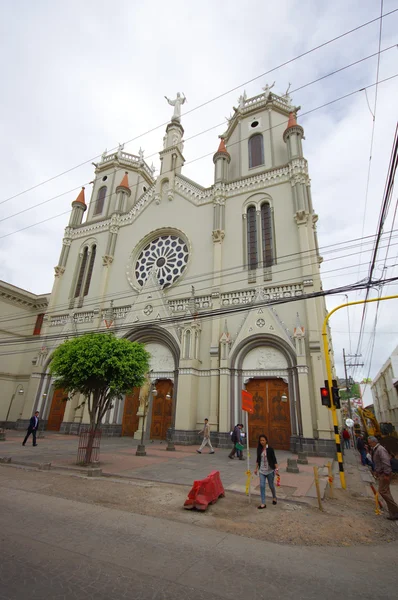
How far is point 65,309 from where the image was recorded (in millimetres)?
27203

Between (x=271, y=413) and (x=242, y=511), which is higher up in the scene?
(x=271, y=413)

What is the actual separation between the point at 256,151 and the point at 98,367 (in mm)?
22309

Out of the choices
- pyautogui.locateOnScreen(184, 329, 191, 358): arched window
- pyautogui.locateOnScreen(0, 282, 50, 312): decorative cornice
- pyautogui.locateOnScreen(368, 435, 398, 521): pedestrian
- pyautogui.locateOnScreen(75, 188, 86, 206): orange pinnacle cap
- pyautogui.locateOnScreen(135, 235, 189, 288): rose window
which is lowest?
pyautogui.locateOnScreen(368, 435, 398, 521): pedestrian

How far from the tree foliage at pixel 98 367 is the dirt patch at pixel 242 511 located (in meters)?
3.28

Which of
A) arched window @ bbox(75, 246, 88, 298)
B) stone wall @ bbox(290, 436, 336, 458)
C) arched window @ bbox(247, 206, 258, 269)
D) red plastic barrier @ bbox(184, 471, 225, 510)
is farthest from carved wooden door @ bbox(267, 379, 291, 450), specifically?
arched window @ bbox(75, 246, 88, 298)

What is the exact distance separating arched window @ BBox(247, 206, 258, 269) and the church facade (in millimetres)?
100

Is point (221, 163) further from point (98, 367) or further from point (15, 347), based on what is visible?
point (15, 347)

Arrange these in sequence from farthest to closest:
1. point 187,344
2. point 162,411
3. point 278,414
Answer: point 162,411, point 187,344, point 278,414

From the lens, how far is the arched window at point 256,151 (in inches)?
986

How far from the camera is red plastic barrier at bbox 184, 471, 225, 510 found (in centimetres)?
654

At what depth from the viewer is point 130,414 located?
2112 cm

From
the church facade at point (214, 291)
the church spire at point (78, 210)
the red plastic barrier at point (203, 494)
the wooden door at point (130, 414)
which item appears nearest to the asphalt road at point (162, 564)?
the red plastic barrier at point (203, 494)

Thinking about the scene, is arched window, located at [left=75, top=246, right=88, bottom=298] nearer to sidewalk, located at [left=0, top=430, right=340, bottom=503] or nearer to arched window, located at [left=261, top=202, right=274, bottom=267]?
sidewalk, located at [left=0, top=430, right=340, bottom=503]

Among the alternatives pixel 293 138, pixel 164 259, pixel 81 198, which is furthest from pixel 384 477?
pixel 81 198
